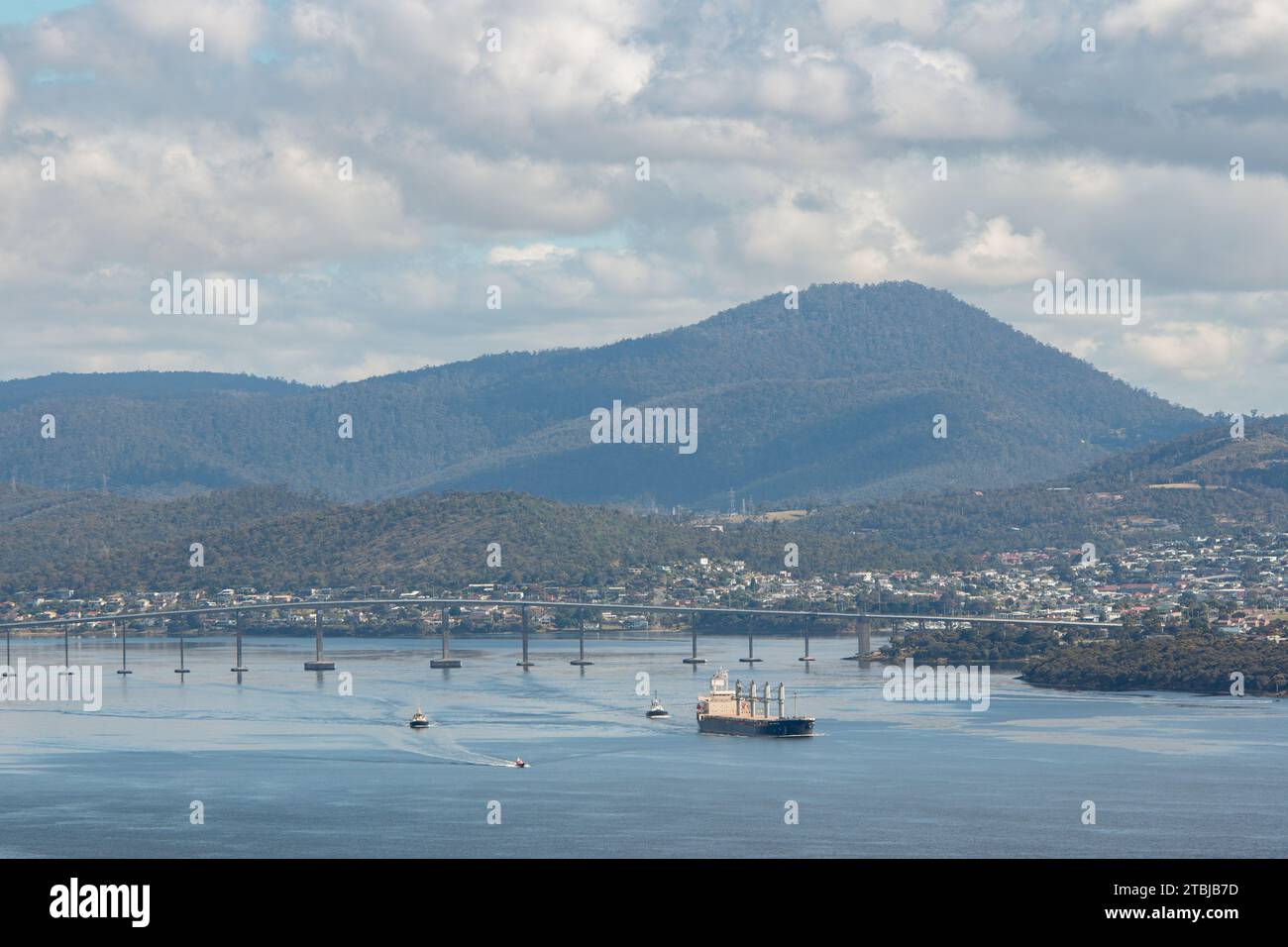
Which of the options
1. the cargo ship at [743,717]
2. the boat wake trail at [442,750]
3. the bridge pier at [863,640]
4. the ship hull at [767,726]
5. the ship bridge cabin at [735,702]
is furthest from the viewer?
the bridge pier at [863,640]

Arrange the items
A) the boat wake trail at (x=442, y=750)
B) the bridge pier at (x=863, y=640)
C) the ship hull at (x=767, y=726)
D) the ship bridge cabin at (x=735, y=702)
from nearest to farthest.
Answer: the boat wake trail at (x=442, y=750) < the ship hull at (x=767, y=726) < the ship bridge cabin at (x=735, y=702) < the bridge pier at (x=863, y=640)

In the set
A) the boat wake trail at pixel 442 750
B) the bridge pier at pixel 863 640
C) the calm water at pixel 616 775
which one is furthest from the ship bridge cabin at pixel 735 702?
the bridge pier at pixel 863 640

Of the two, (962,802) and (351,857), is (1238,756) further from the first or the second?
(351,857)

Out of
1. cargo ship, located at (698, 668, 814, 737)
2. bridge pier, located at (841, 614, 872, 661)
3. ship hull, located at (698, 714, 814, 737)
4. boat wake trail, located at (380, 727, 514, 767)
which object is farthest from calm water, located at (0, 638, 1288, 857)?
bridge pier, located at (841, 614, 872, 661)

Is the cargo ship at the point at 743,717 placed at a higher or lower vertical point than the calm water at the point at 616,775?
higher

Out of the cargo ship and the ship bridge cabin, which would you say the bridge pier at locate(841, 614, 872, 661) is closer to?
the cargo ship

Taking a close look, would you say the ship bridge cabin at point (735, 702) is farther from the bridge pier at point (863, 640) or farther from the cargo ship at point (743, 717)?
the bridge pier at point (863, 640)
